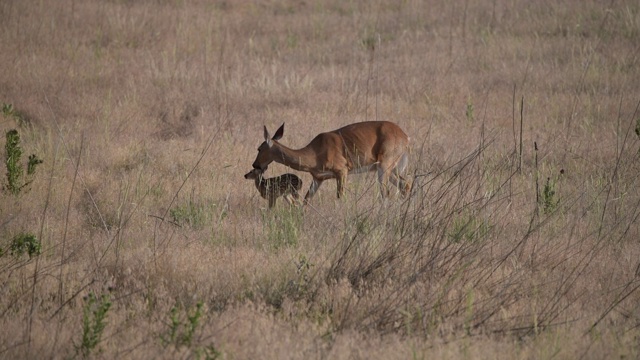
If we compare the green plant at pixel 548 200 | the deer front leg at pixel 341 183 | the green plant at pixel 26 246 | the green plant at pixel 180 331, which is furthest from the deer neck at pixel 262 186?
Result: the green plant at pixel 180 331

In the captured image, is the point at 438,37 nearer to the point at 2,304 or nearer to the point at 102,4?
the point at 102,4

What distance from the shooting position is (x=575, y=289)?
5.77m

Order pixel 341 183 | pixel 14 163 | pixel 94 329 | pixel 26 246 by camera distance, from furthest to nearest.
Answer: pixel 341 183 → pixel 14 163 → pixel 26 246 → pixel 94 329

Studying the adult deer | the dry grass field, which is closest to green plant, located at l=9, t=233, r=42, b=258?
the dry grass field

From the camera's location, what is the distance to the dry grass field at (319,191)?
5.09 meters

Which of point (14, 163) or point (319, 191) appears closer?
point (14, 163)

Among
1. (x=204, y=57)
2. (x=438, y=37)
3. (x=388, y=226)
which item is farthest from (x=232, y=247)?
(x=438, y=37)

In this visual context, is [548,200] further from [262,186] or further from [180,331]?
[180,331]

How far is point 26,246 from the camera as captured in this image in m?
6.24

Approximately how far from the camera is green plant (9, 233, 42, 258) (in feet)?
19.4

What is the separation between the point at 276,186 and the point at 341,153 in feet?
2.73

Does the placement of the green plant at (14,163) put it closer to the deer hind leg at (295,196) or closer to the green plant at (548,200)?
the deer hind leg at (295,196)

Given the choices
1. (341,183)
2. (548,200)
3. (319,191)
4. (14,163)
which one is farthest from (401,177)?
(14,163)

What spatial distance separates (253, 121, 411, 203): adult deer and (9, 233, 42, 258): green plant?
2952mm
